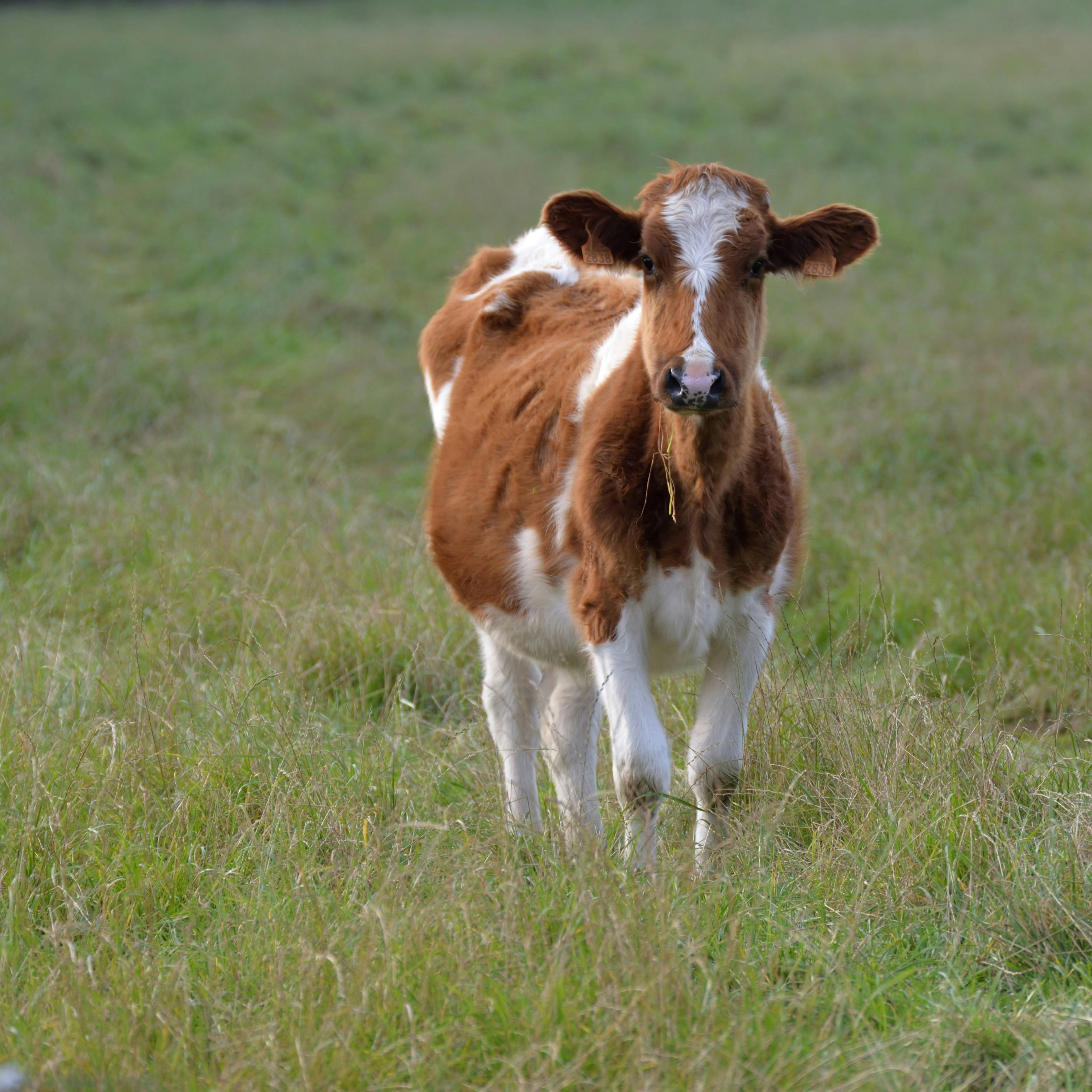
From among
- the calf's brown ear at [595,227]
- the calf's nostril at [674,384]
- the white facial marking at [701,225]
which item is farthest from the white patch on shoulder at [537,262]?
the calf's nostril at [674,384]

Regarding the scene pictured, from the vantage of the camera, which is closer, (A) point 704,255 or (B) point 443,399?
(A) point 704,255

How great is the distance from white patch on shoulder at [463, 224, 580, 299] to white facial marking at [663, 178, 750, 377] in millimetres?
1322

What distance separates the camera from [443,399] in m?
5.26

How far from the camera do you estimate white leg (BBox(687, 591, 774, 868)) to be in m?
3.88

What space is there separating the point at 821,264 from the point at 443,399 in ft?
6.05

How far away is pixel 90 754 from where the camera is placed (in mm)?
4145

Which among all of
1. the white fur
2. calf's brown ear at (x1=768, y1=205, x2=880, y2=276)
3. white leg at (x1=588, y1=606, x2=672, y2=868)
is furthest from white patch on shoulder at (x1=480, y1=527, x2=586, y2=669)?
calf's brown ear at (x1=768, y1=205, x2=880, y2=276)

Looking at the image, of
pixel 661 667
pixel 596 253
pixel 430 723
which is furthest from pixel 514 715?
pixel 596 253

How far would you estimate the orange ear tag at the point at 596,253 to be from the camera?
393cm

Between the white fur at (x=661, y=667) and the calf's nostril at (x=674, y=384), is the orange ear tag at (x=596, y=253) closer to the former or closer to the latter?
the calf's nostril at (x=674, y=384)

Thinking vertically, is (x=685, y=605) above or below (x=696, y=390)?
below

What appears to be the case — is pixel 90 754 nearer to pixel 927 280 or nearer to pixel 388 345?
pixel 388 345

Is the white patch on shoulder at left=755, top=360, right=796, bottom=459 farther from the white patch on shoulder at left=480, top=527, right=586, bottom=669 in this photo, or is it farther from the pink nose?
the white patch on shoulder at left=480, top=527, right=586, bottom=669

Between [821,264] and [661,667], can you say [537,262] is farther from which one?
[661,667]
